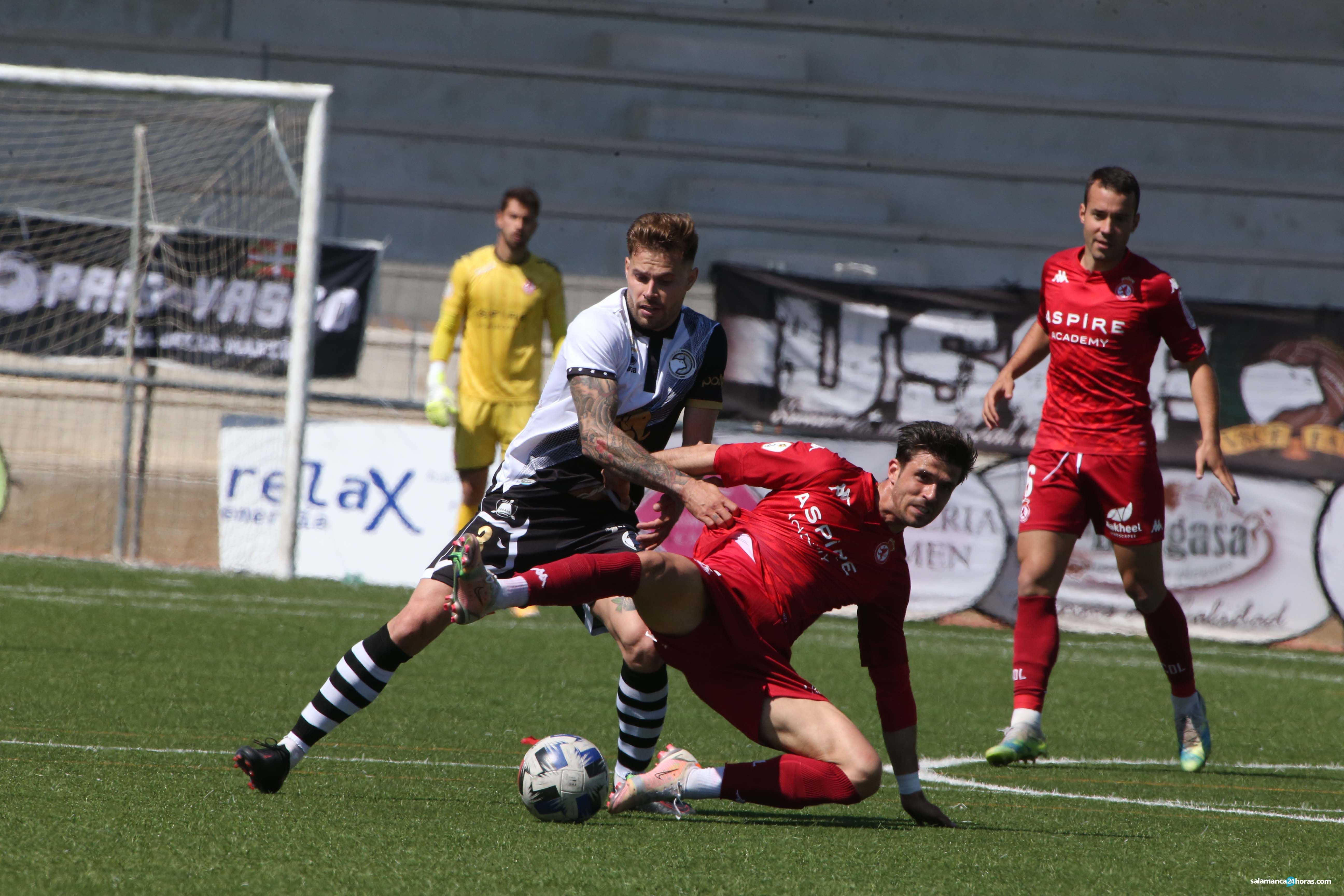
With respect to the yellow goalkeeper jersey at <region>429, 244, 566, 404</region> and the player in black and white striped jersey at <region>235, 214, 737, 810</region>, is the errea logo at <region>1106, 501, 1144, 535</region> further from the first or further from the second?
the yellow goalkeeper jersey at <region>429, 244, 566, 404</region>

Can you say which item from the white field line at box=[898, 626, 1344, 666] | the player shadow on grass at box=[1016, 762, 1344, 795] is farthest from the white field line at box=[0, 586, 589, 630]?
the player shadow on grass at box=[1016, 762, 1344, 795]

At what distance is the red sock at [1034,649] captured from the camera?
535 centimetres

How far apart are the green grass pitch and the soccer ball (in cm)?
6

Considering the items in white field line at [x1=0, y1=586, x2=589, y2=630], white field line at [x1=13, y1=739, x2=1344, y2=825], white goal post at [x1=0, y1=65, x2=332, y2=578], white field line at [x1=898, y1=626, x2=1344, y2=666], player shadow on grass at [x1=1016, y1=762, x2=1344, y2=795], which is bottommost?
white field line at [x1=0, y1=586, x2=589, y2=630]

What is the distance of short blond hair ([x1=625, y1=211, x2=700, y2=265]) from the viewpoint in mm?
4027

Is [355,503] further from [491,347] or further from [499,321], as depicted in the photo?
[499,321]

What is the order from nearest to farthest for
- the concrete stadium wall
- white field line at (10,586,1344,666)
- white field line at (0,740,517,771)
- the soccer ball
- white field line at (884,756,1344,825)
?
the soccer ball
white field line at (0,740,517,771)
white field line at (884,756,1344,825)
white field line at (10,586,1344,666)
the concrete stadium wall

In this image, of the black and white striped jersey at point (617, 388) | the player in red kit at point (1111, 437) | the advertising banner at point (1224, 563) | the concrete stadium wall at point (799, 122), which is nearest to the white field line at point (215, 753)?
the black and white striped jersey at point (617, 388)

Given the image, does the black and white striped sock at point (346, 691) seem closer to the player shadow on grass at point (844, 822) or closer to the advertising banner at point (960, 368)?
the player shadow on grass at point (844, 822)

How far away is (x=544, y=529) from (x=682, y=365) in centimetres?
61

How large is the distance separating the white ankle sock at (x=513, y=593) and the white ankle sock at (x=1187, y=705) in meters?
3.08

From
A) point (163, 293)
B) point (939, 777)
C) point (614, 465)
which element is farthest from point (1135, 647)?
point (163, 293)

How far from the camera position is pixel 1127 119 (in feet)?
53.4

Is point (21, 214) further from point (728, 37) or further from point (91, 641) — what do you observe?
point (728, 37)
